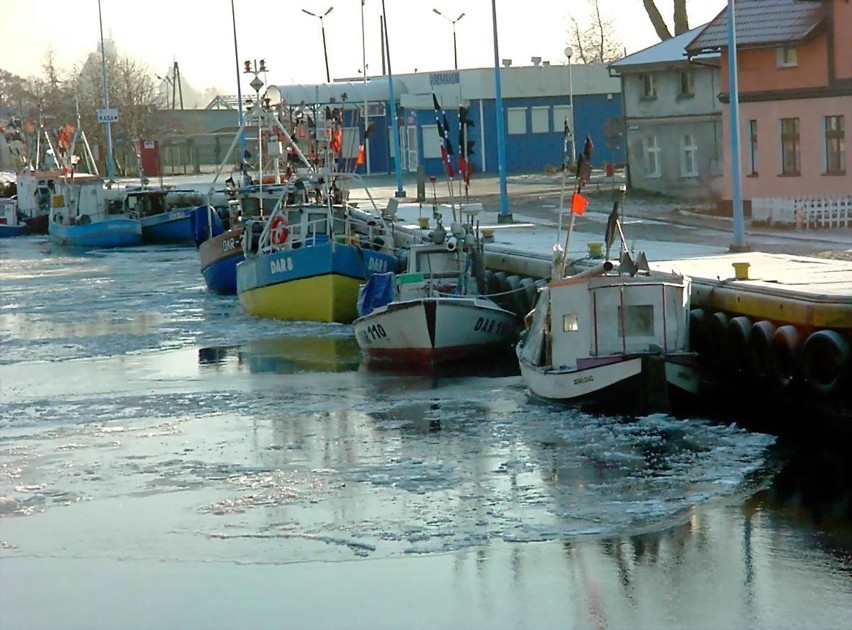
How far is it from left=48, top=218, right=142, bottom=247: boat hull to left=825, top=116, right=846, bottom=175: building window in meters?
28.1

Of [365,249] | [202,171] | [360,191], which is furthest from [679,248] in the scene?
[202,171]

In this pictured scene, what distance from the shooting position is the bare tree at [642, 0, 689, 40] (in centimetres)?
5894

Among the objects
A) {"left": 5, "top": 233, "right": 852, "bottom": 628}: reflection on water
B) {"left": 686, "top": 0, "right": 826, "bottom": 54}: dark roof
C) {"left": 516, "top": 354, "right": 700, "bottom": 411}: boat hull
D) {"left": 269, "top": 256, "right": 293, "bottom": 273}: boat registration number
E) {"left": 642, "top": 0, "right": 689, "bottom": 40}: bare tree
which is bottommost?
{"left": 5, "top": 233, "right": 852, "bottom": 628}: reflection on water

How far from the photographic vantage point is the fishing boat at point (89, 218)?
5606 cm

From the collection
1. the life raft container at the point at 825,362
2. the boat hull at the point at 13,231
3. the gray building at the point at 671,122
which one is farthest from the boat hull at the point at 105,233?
the life raft container at the point at 825,362

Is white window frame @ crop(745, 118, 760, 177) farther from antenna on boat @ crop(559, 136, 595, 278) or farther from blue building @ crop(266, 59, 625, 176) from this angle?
blue building @ crop(266, 59, 625, 176)

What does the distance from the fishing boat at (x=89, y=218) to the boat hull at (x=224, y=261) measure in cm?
2029

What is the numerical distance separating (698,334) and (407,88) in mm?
57452

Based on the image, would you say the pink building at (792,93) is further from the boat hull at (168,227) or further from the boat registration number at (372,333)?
the boat hull at (168,227)

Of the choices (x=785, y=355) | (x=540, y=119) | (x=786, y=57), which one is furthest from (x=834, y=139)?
(x=540, y=119)

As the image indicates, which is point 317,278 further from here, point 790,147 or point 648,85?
point 648,85

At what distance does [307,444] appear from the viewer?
17.9 metres

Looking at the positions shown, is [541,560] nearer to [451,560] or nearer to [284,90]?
[451,560]

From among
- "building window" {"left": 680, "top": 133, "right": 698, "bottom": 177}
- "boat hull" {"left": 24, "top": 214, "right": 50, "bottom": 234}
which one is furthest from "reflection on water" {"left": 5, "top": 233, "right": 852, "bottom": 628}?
"boat hull" {"left": 24, "top": 214, "right": 50, "bottom": 234}
